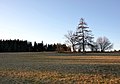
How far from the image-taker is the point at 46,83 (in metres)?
19.3

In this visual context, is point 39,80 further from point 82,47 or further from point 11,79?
point 82,47

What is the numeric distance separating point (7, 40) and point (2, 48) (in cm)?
1154

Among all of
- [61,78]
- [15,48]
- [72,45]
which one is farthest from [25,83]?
[15,48]

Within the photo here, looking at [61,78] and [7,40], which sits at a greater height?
[7,40]

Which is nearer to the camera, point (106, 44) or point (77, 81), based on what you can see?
point (77, 81)

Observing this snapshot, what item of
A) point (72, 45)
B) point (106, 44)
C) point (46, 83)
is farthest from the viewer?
point (106, 44)

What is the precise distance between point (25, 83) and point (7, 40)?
162 meters

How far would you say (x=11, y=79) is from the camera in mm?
21609

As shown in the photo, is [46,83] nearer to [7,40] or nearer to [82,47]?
[82,47]

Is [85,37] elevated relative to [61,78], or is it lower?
elevated

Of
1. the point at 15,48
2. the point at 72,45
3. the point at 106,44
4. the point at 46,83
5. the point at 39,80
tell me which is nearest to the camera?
the point at 46,83

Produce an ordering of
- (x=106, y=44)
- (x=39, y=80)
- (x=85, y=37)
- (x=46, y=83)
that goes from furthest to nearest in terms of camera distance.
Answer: (x=106, y=44) → (x=85, y=37) → (x=39, y=80) → (x=46, y=83)

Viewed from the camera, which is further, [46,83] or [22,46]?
[22,46]

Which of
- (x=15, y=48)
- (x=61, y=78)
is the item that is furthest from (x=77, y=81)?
(x=15, y=48)
